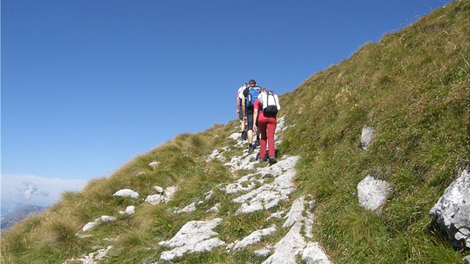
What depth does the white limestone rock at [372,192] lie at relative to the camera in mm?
4727

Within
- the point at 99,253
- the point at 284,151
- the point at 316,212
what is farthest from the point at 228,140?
the point at 316,212

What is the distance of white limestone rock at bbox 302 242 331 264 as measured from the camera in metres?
4.24

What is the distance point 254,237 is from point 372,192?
2.09m

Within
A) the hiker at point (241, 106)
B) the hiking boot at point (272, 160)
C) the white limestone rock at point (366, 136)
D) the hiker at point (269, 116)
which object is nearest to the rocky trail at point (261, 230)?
the hiking boot at point (272, 160)

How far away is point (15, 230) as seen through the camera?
9789mm

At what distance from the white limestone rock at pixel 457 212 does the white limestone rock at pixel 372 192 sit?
111cm

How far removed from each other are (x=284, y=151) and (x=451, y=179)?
650 cm

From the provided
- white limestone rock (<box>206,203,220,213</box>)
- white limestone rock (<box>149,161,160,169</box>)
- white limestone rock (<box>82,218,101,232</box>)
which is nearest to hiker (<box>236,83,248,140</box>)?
white limestone rock (<box>149,161,160,169</box>)

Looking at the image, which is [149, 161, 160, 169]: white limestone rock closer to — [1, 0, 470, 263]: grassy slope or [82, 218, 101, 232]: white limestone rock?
[1, 0, 470, 263]: grassy slope

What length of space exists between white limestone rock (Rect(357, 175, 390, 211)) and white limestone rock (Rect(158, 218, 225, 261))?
8.48 ft

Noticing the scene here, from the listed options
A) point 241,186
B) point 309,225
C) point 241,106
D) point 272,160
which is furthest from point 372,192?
point 241,106

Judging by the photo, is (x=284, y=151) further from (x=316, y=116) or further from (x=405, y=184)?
(x=405, y=184)

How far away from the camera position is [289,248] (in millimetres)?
4668

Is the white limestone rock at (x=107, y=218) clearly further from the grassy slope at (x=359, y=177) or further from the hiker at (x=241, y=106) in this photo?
the hiker at (x=241, y=106)
